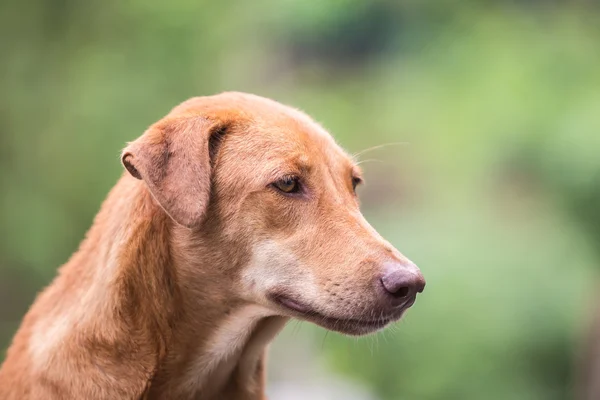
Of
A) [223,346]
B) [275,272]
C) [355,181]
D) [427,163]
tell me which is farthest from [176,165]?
[427,163]

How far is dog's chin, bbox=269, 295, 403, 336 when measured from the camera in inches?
112

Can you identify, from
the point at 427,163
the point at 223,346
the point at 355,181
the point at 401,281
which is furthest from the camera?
the point at 427,163

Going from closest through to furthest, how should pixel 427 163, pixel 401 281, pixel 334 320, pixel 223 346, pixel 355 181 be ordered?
pixel 401 281, pixel 334 320, pixel 223 346, pixel 355 181, pixel 427 163

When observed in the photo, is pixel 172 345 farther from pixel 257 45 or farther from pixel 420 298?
pixel 257 45

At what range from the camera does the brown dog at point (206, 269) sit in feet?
9.23

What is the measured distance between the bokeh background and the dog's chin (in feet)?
15.0

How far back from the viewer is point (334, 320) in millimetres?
2871

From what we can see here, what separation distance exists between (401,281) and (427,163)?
671 centimetres

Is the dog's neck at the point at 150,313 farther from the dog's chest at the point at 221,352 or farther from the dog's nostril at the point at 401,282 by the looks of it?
the dog's nostril at the point at 401,282

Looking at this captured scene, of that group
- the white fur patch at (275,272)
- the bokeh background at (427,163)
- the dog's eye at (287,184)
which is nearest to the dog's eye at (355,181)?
the dog's eye at (287,184)

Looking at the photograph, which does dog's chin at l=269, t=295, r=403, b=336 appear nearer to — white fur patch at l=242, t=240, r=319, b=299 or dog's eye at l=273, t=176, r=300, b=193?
white fur patch at l=242, t=240, r=319, b=299

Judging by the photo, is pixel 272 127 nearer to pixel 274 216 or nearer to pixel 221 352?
pixel 274 216

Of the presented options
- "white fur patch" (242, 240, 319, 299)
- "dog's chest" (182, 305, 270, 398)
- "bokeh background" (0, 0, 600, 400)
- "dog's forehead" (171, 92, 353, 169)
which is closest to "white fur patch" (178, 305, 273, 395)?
"dog's chest" (182, 305, 270, 398)

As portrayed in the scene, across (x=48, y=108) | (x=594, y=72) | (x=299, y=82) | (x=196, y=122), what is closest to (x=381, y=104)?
(x=299, y=82)
